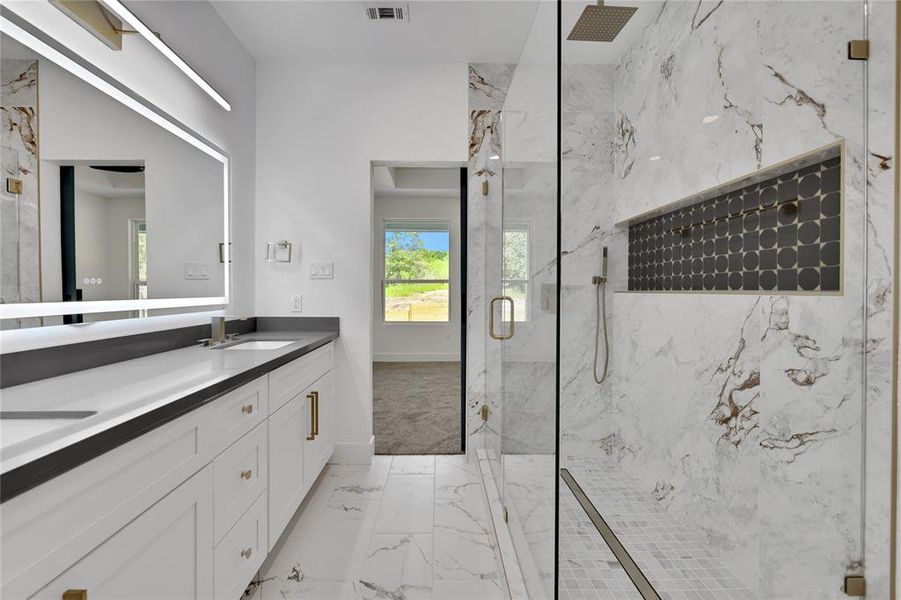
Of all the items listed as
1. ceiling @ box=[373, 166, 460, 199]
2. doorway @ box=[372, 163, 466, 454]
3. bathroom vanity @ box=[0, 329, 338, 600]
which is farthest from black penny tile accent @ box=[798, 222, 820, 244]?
doorway @ box=[372, 163, 466, 454]

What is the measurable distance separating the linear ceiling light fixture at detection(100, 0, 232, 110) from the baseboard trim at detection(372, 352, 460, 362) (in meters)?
4.42

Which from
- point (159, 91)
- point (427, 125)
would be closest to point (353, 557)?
point (159, 91)

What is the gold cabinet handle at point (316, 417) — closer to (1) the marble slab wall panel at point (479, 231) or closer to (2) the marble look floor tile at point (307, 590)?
(2) the marble look floor tile at point (307, 590)

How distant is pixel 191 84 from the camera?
2.08 m

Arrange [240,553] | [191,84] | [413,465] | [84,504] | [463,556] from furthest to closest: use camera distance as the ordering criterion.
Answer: [413,465], [191,84], [463,556], [240,553], [84,504]

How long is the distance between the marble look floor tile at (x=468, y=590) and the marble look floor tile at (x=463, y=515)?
0.35 meters

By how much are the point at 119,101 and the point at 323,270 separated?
1364mm

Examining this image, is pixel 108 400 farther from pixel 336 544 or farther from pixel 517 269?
pixel 517 269

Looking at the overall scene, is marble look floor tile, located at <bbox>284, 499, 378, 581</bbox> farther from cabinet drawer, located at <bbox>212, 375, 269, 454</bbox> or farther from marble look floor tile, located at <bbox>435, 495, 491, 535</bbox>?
cabinet drawer, located at <bbox>212, 375, 269, 454</bbox>

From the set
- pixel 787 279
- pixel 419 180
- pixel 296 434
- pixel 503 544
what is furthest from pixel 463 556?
pixel 419 180

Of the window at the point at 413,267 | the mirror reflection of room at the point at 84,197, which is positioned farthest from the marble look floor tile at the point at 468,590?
the window at the point at 413,267

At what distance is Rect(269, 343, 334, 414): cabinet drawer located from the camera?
5.62ft

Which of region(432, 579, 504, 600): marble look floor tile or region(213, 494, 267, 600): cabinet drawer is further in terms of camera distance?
region(432, 579, 504, 600): marble look floor tile

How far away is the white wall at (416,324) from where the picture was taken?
6191 mm
